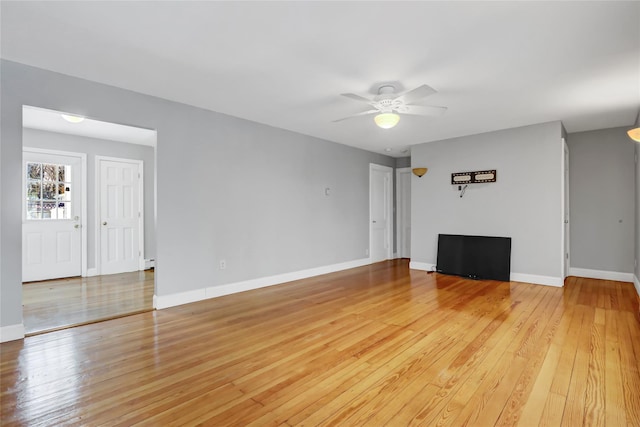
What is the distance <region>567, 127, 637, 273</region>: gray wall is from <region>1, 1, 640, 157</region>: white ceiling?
1.44m

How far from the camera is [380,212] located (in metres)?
7.18

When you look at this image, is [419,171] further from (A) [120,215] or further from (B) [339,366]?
(A) [120,215]

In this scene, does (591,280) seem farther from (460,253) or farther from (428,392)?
(428,392)

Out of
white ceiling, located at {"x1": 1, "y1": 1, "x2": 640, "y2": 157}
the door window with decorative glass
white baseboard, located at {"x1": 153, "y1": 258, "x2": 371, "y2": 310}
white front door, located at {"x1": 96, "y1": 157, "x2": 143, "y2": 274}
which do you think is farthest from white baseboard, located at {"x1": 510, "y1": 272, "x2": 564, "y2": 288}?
the door window with decorative glass

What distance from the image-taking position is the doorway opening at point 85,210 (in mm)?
4921

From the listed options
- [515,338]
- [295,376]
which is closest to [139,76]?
[295,376]

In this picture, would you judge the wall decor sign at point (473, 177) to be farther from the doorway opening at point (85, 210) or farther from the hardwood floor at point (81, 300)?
the hardwood floor at point (81, 300)

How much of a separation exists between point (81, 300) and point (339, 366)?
366 centimetres

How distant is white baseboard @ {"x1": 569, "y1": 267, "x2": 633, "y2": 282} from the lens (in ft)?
16.6

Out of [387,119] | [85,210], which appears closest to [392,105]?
[387,119]

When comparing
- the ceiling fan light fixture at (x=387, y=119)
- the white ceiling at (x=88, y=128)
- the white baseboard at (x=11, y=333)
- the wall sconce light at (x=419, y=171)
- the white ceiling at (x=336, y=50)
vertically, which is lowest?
the white baseboard at (x=11, y=333)

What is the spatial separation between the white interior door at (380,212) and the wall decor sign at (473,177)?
1.74 m

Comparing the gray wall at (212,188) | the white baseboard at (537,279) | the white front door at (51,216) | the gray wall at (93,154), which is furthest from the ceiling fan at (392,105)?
the white front door at (51,216)

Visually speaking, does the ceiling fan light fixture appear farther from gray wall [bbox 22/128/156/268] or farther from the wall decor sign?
gray wall [bbox 22/128/156/268]
